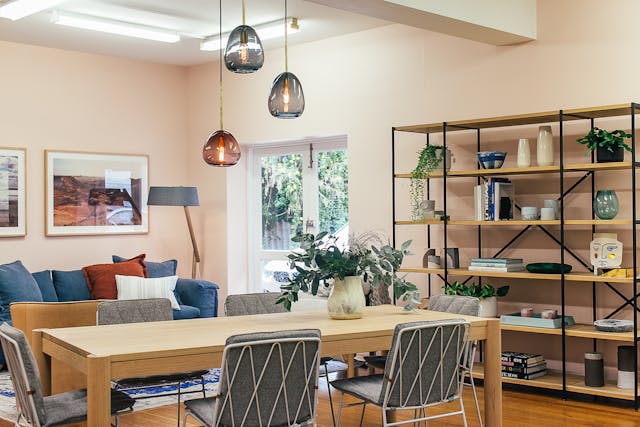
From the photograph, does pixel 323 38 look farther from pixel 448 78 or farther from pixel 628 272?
pixel 628 272

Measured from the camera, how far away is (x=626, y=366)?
5406 millimetres

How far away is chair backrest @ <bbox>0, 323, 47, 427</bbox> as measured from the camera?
3.29 m

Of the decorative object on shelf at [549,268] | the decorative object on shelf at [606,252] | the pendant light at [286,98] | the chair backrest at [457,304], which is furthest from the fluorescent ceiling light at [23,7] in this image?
the decorative object on shelf at [606,252]

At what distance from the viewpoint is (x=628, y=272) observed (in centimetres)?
540

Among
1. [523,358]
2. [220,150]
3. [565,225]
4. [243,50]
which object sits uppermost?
[243,50]

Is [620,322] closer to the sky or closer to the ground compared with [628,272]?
closer to the ground

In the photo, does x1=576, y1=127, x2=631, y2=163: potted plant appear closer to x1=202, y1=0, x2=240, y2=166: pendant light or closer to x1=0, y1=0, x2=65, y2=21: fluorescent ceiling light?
x1=202, y1=0, x2=240, y2=166: pendant light

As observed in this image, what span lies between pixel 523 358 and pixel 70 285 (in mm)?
4009

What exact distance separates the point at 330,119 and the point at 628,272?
10.3ft

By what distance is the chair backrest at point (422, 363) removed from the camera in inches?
142

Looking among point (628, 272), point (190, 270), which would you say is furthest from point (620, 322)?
point (190, 270)

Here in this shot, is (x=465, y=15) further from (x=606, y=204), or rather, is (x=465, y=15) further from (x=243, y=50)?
(x=243, y=50)

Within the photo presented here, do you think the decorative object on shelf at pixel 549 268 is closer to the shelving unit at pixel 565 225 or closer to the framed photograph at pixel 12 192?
the shelving unit at pixel 565 225

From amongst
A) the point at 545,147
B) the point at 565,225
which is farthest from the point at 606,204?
the point at 545,147
